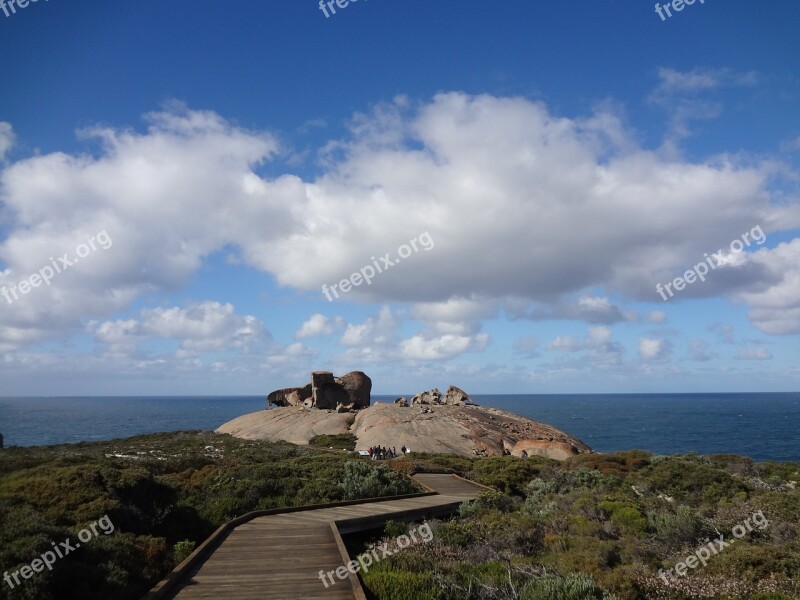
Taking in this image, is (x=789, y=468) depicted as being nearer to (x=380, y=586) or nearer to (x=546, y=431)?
(x=546, y=431)

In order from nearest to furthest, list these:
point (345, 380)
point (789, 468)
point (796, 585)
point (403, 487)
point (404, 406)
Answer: point (796, 585) < point (403, 487) < point (789, 468) < point (404, 406) < point (345, 380)

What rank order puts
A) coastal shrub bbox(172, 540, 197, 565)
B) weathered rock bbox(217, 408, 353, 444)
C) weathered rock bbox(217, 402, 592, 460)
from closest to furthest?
coastal shrub bbox(172, 540, 197, 565)
weathered rock bbox(217, 402, 592, 460)
weathered rock bbox(217, 408, 353, 444)

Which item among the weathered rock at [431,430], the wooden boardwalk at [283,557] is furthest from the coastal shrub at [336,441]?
the wooden boardwalk at [283,557]

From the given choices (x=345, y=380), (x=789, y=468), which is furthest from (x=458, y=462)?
(x=345, y=380)

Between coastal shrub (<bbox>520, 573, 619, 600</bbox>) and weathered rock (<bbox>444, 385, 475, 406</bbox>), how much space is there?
4529 cm

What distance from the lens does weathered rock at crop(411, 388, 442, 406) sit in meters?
53.0

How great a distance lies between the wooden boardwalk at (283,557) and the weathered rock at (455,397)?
3936cm

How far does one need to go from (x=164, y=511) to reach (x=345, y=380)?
47.4 meters

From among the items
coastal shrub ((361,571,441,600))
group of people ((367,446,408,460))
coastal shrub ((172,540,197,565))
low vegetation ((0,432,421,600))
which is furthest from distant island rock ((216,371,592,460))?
coastal shrub ((172,540,197,565))

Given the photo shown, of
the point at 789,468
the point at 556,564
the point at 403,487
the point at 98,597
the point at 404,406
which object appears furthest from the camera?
the point at 404,406

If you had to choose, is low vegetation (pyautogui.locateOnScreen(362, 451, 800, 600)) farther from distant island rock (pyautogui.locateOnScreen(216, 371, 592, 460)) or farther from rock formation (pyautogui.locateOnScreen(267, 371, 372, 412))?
rock formation (pyautogui.locateOnScreen(267, 371, 372, 412))

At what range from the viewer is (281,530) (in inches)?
414

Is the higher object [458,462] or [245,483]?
[245,483]

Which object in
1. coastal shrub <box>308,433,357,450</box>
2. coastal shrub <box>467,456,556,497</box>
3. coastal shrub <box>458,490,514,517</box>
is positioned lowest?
coastal shrub <box>308,433,357,450</box>
